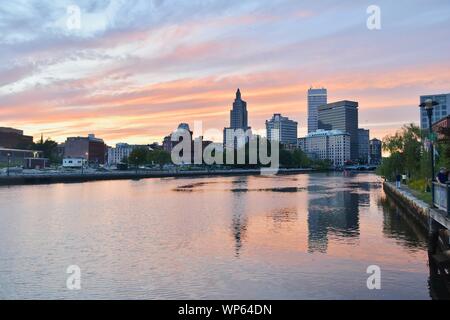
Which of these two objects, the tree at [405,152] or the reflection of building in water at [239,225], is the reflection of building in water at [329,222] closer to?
the reflection of building in water at [239,225]

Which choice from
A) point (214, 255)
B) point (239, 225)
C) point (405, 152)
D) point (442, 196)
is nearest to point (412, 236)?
point (442, 196)

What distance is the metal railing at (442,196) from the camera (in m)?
21.2

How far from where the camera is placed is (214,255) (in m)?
25.6

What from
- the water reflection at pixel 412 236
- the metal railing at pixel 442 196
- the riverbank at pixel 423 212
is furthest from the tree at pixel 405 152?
the metal railing at pixel 442 196

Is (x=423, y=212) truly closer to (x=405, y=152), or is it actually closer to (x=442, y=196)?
(x=442, y=196)

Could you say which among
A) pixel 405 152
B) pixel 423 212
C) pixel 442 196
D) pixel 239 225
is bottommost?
pixel 239 225

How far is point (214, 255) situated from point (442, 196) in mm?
12057

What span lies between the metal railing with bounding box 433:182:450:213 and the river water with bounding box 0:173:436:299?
9.99 feet

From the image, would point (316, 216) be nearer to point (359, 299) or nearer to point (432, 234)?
point (432, 234)

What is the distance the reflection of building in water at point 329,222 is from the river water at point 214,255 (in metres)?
0.09

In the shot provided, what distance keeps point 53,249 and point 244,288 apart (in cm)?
1376

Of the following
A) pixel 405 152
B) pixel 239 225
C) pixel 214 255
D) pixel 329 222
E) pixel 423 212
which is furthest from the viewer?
pixel 405 152

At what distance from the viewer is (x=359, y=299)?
58.2ft
